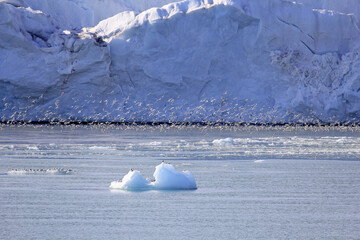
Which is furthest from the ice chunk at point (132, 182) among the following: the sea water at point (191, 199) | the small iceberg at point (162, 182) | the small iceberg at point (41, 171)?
the small iceberg at point (41, 171)

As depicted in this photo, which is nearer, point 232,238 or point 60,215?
point 232,238

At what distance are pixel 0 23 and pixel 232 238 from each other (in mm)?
27045

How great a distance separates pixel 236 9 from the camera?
1441 inches

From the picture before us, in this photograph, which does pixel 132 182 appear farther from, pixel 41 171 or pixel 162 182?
pixel 41 171

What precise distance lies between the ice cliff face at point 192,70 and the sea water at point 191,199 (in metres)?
14.5

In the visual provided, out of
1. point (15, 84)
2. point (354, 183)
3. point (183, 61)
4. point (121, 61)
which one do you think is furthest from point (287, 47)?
point (354, 183)

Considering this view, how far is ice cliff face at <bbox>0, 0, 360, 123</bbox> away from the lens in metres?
35.6

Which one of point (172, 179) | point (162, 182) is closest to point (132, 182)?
point (162, 182)

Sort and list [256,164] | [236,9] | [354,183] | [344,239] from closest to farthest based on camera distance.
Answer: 1. [344,239]
2. [354,183]
3. [256,164]
4. [236,9]

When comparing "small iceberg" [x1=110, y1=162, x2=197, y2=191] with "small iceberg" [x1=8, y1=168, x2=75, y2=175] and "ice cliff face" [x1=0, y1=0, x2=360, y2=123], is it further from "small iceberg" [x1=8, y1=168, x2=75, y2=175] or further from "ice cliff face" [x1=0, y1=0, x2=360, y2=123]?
"ice cliff face" [x1=0, y1=0, x2=360, y2=123]

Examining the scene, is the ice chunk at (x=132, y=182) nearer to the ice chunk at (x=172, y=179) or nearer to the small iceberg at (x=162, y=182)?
the small iceberg at (x=162, y=182)

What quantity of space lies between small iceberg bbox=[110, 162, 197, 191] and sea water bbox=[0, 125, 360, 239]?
179mm

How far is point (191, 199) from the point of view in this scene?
1241cm

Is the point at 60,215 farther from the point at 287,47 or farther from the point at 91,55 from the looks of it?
the point at 287,47
